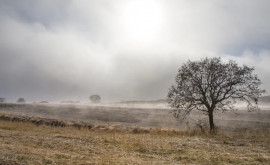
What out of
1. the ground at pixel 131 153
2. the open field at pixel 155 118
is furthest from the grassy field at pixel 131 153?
the open field at pixel 155 118

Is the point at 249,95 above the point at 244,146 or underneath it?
above

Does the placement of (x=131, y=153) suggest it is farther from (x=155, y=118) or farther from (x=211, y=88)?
(x=155, y=118)

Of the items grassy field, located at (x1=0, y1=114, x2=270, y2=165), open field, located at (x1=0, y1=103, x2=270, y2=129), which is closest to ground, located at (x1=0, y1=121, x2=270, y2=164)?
grassy field, located at (x1=0, y1=114, x2=270, y2=165)

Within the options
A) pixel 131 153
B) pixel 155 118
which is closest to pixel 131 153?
pixel 131 153

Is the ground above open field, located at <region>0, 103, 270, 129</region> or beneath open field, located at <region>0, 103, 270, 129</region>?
beneath

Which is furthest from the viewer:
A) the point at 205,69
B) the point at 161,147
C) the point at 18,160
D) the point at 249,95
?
the point at 205,69

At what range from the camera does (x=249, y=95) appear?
90.1 ft

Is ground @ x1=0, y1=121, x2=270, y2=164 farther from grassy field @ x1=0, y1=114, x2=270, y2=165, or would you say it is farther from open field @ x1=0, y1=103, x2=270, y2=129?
open field @ x1=0, y1=103, x2=270, y2=129

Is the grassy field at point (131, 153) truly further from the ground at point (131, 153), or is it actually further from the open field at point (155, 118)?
the open field at point (155, 118)

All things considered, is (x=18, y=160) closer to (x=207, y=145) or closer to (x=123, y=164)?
(x=123, y=164)

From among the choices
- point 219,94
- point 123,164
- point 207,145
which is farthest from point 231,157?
point 219,94

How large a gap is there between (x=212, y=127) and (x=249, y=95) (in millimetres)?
5712

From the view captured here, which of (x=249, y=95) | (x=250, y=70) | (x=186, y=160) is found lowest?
(x=186, y=160)

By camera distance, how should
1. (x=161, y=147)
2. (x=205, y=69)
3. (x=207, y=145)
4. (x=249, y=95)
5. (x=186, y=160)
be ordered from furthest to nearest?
1. (x=205, y=69)
2. (x=249, y=95)
3. (x=207, y=145)
4. (x=161, y=147)
5. (x=186, y=160)
